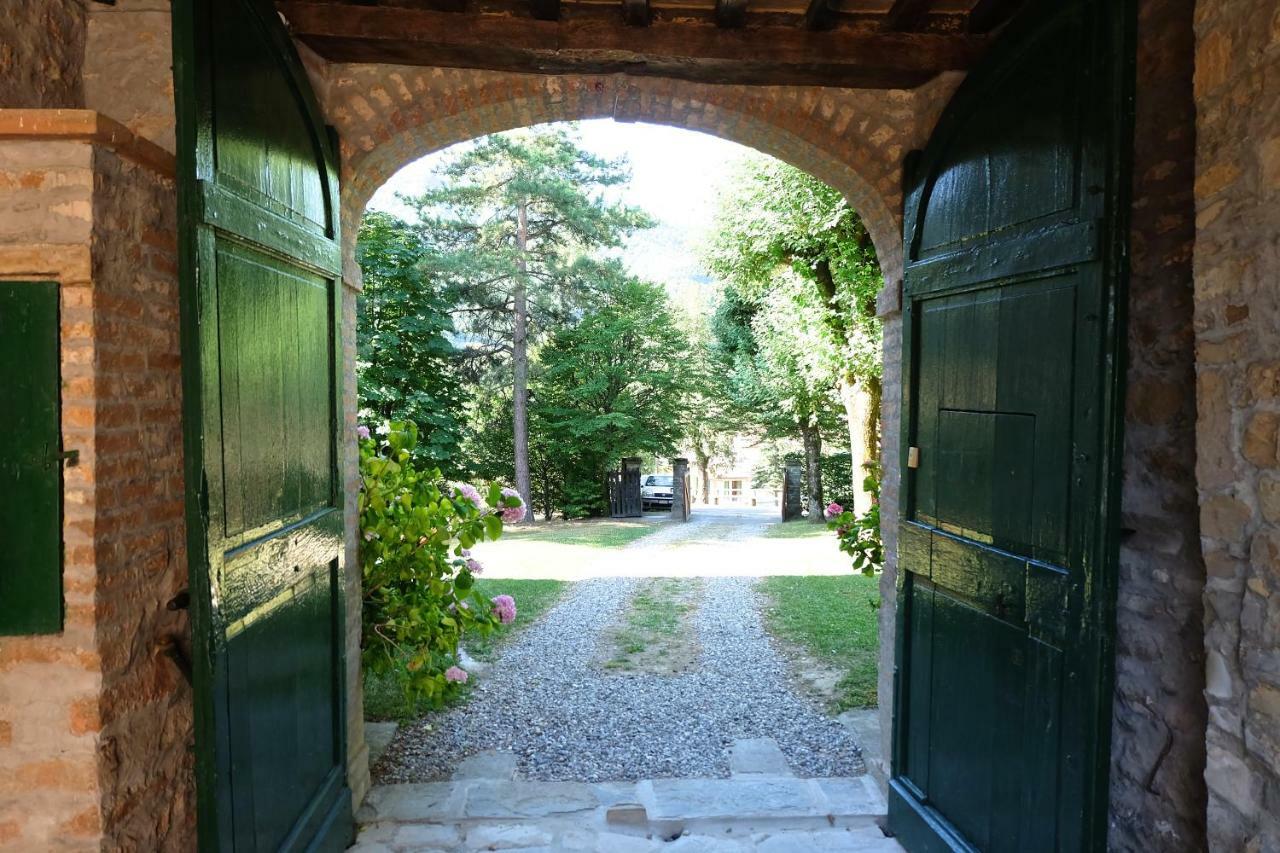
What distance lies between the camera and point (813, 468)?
54.4ft

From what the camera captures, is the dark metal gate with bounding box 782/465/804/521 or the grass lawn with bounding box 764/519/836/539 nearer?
the grass lawn with bounding box 764/519/836/539

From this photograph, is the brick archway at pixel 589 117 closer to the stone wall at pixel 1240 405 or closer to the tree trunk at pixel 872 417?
the stone wall at pixel 1240 405

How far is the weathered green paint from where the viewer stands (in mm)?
2055

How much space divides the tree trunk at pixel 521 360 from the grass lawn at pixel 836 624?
8.19 metres

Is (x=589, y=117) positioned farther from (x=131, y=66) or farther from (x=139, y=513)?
(x=139, y=513)

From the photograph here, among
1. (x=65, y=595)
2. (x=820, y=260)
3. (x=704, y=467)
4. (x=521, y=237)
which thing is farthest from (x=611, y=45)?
(x=704, y=467)

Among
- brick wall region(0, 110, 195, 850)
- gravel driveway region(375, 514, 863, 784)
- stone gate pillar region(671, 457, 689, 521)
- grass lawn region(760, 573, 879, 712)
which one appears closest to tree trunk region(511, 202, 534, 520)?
stone gate pillar region(671, 457, 689, 521)

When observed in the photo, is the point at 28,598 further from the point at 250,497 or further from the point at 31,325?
the point at 31,325

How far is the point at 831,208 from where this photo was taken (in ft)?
30.9

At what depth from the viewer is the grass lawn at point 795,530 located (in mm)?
13422

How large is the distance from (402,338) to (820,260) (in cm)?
761

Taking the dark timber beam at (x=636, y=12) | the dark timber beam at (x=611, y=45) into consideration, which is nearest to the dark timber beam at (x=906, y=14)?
the dark timber beam at (x=611, y=45)

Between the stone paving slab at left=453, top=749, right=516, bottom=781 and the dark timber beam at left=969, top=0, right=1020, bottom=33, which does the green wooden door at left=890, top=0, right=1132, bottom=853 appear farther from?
the stone paving slab at left=453, top=749, right=516, bottom=781

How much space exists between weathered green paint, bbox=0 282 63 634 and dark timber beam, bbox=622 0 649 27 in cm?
222
